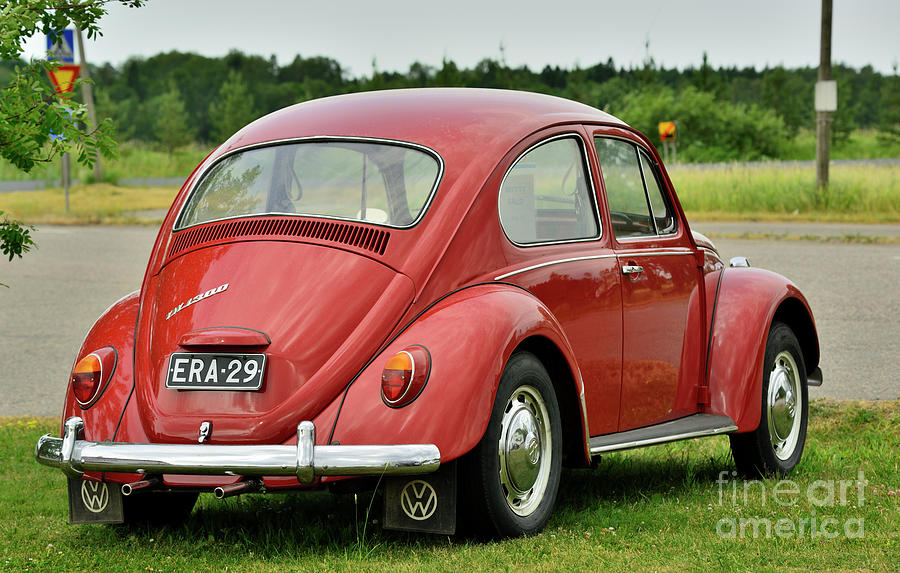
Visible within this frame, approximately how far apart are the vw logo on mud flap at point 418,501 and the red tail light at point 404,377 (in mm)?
325

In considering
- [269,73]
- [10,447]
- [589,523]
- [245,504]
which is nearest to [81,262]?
[10,447]

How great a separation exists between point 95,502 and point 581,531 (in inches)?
76.3

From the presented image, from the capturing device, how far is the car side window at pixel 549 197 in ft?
16.3

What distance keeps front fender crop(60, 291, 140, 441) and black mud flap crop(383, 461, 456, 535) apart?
1.12 m

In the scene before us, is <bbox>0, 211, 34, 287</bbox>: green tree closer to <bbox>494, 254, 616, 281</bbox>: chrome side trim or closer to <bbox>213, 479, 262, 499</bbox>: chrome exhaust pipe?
<bbox>213, 479, 262, 499</bbox>: chrome exhaust pipe

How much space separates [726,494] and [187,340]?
268cm

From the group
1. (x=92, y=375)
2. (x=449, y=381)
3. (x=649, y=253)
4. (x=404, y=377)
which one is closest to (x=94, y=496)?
(x=92, y=375)

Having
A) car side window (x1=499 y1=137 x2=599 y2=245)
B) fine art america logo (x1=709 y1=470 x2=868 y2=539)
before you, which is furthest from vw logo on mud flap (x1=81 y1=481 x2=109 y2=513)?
fine art america logo (x1=709 y1=470 x2=868 y2=539)

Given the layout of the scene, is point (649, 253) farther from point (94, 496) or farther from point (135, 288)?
point (135, 288)

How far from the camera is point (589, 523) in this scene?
486 cm

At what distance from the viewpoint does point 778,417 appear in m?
6.08

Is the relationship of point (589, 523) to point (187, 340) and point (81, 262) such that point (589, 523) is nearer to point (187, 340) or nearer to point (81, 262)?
point (187, 340)

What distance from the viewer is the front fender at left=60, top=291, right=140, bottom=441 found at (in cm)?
449

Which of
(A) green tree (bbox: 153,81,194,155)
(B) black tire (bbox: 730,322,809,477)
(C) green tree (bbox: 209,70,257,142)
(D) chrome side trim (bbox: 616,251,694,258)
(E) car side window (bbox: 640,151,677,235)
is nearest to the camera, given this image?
(D) chrome side trim (bbox: 616,251,694,258)
